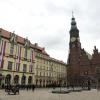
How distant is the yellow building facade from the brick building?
13.2 m

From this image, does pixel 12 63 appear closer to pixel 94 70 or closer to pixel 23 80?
pixel 23 80

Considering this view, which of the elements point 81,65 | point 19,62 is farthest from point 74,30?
point 19,62

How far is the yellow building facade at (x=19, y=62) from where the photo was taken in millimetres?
54309

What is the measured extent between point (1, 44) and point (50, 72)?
116 ft

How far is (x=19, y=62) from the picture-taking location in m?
59.9

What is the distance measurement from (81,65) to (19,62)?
114 ft

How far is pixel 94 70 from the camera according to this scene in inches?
3191

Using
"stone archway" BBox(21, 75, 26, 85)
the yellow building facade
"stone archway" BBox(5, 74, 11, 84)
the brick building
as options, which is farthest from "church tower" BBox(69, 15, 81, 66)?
"stone archway" BBox(5, 74, 11, 84)

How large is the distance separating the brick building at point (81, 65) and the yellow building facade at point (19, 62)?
13187 mm

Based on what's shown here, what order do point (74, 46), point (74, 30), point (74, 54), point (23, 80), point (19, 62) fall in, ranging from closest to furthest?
point (19, 62)
point (23, 80)
point (74, 54)
point (74, 46)
point (74, 30)

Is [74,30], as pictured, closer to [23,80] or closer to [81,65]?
[81,65]

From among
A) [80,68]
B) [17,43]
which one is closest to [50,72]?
[80,68]

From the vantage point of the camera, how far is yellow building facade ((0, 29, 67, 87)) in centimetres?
5431

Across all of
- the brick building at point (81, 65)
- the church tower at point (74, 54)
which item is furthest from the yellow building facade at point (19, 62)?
the brick building at point (81, 65)
